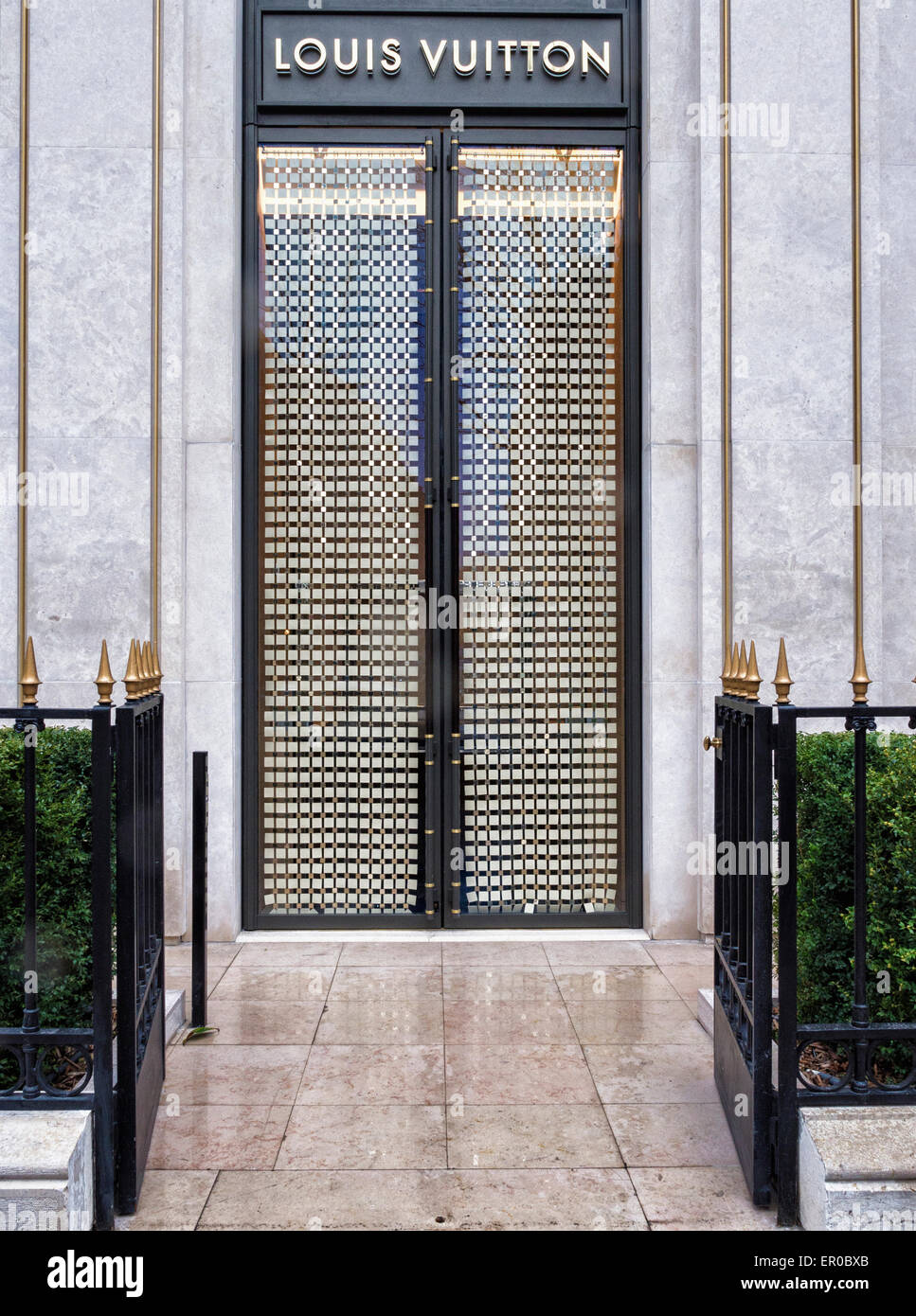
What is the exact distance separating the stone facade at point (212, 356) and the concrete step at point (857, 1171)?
369cm

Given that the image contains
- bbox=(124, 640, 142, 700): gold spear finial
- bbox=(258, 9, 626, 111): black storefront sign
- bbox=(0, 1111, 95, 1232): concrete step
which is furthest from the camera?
bbox=(258, 9, 626, 111): black storefront sign

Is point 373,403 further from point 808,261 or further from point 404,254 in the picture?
point 808,261

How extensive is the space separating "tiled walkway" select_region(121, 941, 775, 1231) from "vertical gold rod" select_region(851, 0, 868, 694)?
8.97 feet

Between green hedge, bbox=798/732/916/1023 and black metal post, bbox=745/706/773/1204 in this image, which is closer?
black metal post, bbox=745/706/773/1204

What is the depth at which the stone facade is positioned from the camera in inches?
277

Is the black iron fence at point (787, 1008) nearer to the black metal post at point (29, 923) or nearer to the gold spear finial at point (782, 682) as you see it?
the gold spear finial at point (782, 682)

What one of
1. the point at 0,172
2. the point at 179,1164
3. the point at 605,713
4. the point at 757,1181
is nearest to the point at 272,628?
the point at 605,713

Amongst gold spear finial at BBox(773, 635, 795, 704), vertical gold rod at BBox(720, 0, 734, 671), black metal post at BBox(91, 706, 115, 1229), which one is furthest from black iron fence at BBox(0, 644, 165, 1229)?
vertical gold rod at BBox(720, 0, 734, 671)

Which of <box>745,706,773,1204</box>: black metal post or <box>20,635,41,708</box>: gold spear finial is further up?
<box>20,635,41,708</box>: gold spear finial

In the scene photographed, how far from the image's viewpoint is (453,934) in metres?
7.34

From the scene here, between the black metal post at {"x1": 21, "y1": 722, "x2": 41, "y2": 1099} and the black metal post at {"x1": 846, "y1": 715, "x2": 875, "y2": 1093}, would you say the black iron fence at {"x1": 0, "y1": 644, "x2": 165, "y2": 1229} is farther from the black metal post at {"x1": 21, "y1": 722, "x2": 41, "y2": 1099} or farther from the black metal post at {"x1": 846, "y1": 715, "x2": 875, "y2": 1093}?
the black metal post at {"x1": 846, "y1": 715, "x2": 875, "y2": 1093}

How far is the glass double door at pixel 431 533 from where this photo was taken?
7.43 m

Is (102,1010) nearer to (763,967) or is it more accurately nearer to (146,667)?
(146,667)

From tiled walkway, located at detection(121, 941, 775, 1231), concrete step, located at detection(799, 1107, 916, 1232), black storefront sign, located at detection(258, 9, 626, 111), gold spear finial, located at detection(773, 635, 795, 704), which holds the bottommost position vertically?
tiled walkway, located at detection(121, 941, 775, 1231)
